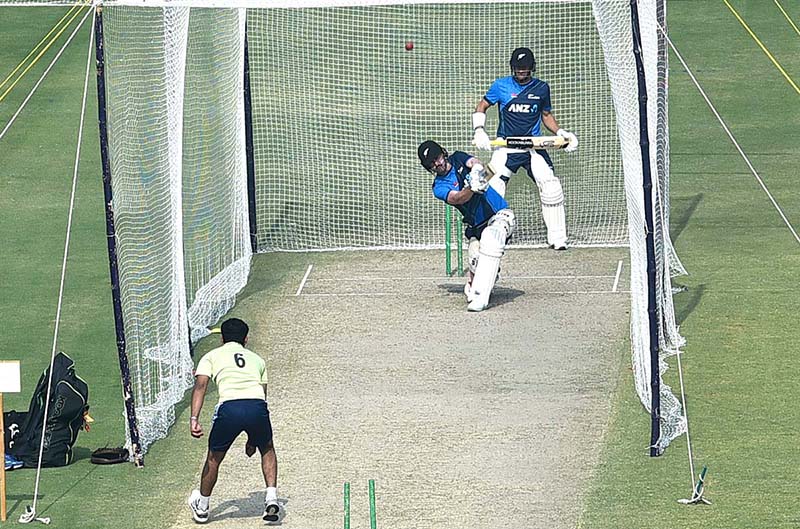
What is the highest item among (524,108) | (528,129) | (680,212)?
(524,108)

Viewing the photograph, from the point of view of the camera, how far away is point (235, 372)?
1148cm

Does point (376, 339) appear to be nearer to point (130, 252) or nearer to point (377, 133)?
point (130, 252)

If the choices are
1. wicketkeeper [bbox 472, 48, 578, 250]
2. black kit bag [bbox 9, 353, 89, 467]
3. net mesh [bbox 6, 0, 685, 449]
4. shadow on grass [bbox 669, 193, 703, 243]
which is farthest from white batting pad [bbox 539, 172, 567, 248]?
black kit bag [bbox 9, 353, 89, 467]

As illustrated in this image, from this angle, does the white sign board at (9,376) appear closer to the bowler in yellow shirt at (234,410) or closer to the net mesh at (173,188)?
the bowler in yellow shirt at (234,410)

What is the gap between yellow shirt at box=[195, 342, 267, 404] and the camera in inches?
451

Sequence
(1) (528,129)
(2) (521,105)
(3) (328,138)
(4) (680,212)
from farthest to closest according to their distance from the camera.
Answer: (3) (328,138)
(4) (680,212)
(1) (528,129)
(2) (521,105)

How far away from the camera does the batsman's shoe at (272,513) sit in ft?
38.0

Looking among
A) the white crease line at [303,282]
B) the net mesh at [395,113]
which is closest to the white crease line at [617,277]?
the net mesh at [395,113]

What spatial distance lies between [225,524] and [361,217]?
9178 millimetres

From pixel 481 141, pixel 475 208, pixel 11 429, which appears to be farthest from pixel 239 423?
pixel 481 141

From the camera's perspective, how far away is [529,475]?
12.5m

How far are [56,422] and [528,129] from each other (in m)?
7.25

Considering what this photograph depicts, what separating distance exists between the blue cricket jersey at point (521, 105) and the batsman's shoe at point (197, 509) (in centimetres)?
757

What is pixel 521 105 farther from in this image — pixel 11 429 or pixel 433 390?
pixel 11 429
